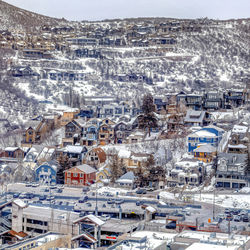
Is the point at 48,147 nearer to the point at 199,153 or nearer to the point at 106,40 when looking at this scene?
the point at 199,153

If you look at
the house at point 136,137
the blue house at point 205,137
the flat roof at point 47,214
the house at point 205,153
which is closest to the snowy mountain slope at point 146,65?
the house at point 136,137

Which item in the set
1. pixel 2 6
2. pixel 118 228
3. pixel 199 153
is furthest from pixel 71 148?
pixel 2 6

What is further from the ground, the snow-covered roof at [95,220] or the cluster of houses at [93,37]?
the cluster of houses at [93,37]

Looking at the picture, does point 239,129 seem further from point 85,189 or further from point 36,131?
point 36,131

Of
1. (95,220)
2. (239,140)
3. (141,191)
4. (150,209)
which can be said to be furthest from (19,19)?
(95,220)

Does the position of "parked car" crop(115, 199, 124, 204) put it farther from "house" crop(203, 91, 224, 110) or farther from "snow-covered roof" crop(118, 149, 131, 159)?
"house" crop(203, 91, 224, 110)

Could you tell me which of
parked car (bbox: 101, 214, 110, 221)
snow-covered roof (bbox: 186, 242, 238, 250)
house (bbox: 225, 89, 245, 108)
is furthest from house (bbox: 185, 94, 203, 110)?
snow-covered roof (bbox: 186, 242, 238, 250)

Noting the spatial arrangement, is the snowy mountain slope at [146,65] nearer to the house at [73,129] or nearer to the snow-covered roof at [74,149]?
the house at [73,129]
